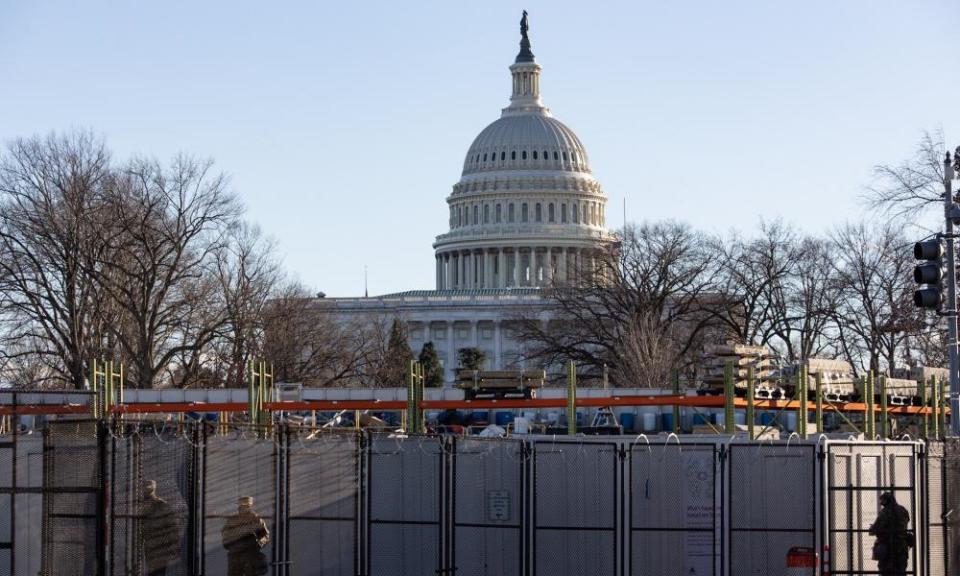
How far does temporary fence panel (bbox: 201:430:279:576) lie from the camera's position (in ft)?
82.0

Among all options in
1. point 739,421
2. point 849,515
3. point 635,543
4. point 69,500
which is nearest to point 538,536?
point 635,543

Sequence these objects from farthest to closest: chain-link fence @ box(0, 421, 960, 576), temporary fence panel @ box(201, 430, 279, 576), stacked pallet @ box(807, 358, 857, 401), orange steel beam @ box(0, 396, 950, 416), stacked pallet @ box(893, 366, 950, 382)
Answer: stacked pallet @ box(893, 366, 950, 382), stacked pallet @ box(807, 358, 857, 401), orange steel beam @ box(0, 396, 950, 416), temporary fence panel @ box(201, 430, 279, 576), chain-link fence @ box(0, 421, 960, 576)

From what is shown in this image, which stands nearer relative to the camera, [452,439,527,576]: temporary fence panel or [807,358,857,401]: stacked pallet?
[452,439,527,576]: temporary fence panel

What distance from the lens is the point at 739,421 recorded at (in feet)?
201

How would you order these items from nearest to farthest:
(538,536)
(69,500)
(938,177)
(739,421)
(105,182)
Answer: (69,500), (538,536), (938,177), (739,421), (105,182)

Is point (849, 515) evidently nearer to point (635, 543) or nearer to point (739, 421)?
point (635, 543)

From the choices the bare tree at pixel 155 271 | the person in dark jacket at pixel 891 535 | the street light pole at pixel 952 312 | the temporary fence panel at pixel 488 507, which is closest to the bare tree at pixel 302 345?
the bare tree at pixel 155 271

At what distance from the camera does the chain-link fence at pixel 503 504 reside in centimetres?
2488

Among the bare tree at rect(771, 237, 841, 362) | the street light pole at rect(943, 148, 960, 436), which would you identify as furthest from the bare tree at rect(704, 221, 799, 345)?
the street light pole at rect(943, 148, 960, 436)

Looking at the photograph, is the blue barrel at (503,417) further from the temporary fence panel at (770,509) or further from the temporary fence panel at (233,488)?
the temporary fence panel at (770,509)

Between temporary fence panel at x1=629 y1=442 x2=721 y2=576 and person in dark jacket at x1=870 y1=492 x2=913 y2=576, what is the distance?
6.44 ft

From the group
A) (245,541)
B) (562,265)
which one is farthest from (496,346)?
(245,541)

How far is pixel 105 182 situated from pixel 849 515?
48984mm

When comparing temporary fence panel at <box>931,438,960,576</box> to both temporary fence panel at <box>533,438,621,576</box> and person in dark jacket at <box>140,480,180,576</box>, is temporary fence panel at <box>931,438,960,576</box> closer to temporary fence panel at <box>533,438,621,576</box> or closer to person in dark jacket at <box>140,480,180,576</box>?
temporary fence panel at <box>533,438,621,576</box>
